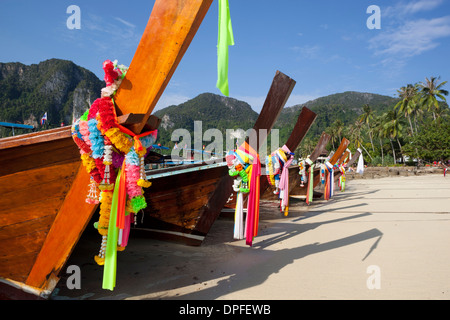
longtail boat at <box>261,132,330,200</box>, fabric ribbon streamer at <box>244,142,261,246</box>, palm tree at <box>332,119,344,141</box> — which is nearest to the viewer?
fabric ribbon streamer at <box>244,142,261,246</box>

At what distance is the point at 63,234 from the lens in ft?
9.18

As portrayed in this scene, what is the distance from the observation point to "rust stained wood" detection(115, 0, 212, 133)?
7.36 ft

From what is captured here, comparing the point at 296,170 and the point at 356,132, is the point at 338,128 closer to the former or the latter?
the point at 356,132

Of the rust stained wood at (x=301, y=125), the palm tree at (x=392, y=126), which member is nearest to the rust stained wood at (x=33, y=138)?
the rust stained wood at (x=301, y=125)

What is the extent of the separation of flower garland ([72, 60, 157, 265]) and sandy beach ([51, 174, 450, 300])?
4.57 feet

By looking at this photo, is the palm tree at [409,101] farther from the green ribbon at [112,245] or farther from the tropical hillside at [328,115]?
the green ribbon at [112,245]

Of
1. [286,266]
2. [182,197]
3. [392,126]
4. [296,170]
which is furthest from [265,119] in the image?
[392,126]

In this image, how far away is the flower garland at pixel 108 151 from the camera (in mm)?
2469

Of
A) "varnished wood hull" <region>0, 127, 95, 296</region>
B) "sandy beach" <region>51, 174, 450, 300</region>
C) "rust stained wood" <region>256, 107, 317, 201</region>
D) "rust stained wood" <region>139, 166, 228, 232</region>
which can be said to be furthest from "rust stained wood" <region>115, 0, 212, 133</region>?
"rust stained wood" <region>256, 107, 317, 201</region>

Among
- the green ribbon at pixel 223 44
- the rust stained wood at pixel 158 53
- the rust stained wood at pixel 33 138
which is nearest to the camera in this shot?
the rust stained wood at pixel 158 53

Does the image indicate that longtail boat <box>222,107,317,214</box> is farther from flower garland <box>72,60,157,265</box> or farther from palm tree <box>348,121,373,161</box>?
palm tree <box>348,121,373,161</box>

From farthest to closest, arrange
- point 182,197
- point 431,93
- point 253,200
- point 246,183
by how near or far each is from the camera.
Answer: point 431,93, point 182,197, point 246,183, point 253,200

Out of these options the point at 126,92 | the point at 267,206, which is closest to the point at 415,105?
the point at 267,206

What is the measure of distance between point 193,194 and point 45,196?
8.59 feet
